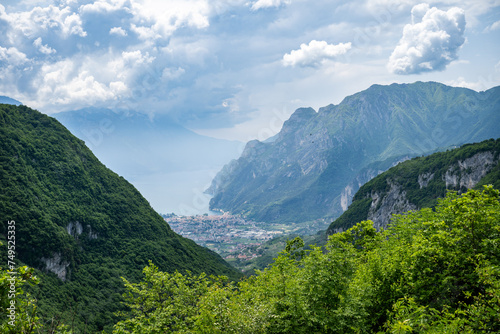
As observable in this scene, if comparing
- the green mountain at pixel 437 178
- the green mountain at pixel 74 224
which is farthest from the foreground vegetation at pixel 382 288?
the green mountain at pixel 437 178

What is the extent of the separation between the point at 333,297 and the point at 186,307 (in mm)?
12968

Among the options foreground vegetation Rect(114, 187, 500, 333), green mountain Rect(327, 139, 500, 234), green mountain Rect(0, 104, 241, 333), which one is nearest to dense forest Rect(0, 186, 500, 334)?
foreground vegetation Rect(114, 187, 500, 333)

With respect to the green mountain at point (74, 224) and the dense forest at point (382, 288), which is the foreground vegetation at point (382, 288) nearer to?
the dense forest at point (382, 288)

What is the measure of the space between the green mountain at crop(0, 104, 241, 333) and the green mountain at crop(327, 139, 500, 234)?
112m

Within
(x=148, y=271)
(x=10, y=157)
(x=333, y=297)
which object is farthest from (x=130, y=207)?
(x=333, y=297)

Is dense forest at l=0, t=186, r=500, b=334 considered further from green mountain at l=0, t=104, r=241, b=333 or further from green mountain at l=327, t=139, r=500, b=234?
green mountain at l=327, t=139, r=500, b=234

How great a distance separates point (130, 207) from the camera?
546ft

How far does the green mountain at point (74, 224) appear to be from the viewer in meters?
99.8

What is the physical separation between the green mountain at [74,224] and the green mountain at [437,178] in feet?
366

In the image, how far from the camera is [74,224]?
422 ft

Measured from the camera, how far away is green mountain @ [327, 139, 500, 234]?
145m

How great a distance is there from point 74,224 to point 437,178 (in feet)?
608

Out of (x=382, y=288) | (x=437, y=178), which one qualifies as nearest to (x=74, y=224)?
(x=382, y=288)

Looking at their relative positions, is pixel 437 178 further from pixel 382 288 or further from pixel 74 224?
pixel 74 224
